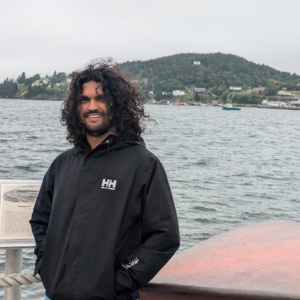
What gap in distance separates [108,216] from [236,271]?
3.07 ft

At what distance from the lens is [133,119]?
246 cm

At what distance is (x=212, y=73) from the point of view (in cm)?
13950

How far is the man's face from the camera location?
94.7 inches

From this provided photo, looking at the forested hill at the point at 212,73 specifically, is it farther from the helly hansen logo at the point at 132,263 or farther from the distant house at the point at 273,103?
the helly hansen logo at the point at 132,263

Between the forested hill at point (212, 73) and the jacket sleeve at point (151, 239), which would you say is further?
the forested hill at point (212, 73)

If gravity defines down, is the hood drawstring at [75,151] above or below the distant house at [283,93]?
above

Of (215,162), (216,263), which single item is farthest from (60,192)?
(215,162)

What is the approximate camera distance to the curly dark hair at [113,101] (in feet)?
7.97

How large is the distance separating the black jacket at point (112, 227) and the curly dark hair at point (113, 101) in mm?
111

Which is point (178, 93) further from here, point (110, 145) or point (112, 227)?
point (112, 227)

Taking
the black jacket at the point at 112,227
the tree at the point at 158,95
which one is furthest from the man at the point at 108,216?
the tree at the point at 158,95

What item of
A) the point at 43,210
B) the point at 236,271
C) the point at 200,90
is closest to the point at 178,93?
the point at 200,90

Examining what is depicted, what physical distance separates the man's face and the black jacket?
0.28ft

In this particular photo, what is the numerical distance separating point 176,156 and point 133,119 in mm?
22730
